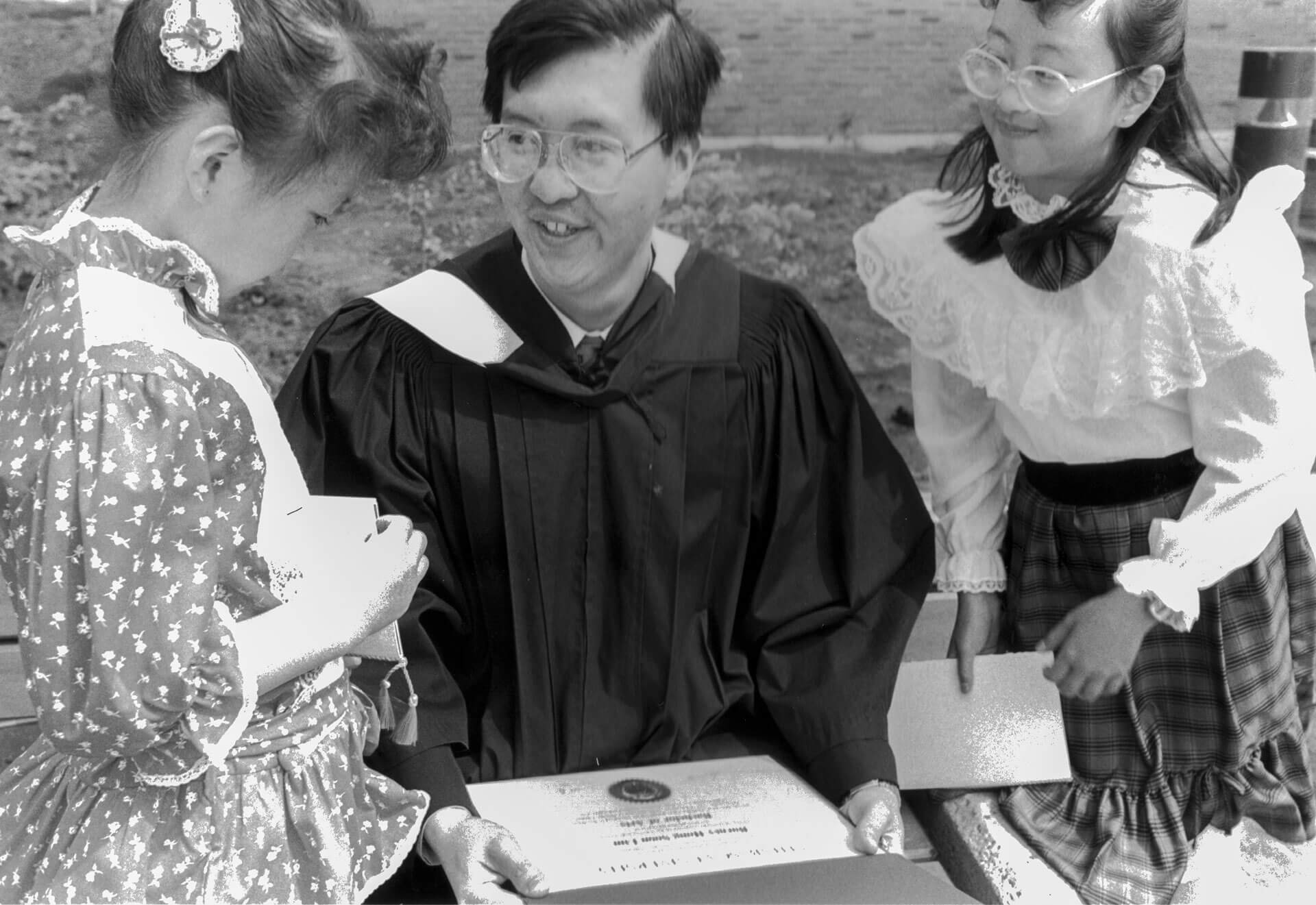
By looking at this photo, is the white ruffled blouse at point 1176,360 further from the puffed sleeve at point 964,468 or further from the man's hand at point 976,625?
the man's hand at point 976,625

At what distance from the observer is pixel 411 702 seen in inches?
64.7

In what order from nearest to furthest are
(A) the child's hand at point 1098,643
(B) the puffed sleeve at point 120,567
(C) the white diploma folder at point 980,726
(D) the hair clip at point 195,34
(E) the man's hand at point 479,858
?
(B) the puffed sleeve at point 120,567, (D) the hair clip at point 195,34, (E) the man's hand at point 479,858, (A) the child's hand at point 1098,643, (C) the white diploma folder at point 980,726

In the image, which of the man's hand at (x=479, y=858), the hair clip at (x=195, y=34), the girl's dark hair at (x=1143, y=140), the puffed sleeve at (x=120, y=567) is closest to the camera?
the puffed sleeve at (x=120, y=567)

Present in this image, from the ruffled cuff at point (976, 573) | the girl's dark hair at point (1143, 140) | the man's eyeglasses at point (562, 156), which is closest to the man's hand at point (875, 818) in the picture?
the ruffled cuff at point (976, 573)

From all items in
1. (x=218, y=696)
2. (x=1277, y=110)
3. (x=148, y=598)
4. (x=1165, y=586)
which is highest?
(x=1277, y=110)

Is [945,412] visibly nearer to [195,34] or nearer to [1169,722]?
[1169,722]

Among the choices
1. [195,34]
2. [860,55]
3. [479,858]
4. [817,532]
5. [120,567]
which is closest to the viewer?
[120,567]

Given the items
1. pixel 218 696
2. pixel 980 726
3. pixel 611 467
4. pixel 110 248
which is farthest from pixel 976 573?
pixel 110 248

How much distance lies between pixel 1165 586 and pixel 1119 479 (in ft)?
0.56

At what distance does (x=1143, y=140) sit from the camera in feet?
5.74

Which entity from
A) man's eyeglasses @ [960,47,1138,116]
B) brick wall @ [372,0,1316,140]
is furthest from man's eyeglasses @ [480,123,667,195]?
man's eyeglasses @ [960,47,1138,116]

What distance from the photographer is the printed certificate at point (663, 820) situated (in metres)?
1.62

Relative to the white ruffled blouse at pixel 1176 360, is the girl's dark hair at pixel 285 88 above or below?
above

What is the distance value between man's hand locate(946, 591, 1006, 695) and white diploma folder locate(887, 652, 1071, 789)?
0.04m
